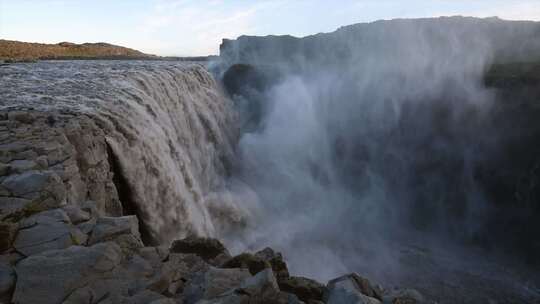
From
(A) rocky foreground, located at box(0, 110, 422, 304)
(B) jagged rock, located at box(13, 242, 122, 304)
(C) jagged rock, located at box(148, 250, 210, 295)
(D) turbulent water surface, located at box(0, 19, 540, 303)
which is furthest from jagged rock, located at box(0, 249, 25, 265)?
(D) turbulent water surface, located at box(0, 19, 540, 303)

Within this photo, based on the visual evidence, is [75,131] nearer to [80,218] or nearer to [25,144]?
[25,144]

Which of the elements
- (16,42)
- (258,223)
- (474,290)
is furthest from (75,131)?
(16,42)

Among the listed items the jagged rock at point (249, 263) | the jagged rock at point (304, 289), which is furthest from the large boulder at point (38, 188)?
the jagged rock at point (304, 289)

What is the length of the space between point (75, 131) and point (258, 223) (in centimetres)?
1057

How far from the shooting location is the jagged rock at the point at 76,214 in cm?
497

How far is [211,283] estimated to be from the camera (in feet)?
14.6

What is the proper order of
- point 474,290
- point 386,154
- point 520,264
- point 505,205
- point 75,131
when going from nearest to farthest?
1. point 75,131
2. point 474,290
3. point 520,264
4. point 505,205
5. point 386,154

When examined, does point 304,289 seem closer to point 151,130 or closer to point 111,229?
point 111,229

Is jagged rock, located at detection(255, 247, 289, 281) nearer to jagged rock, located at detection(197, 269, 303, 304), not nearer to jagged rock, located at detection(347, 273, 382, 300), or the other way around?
jagged rock, located at detection(347, 273, 382, 300)

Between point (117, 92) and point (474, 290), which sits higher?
point (117, 92)

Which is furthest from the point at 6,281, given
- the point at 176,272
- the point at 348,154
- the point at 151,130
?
the point at 348,154

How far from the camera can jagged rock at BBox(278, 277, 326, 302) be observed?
512 cm

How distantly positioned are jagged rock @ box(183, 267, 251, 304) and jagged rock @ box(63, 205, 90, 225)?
5.52ft

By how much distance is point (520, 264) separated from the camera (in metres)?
15.9
